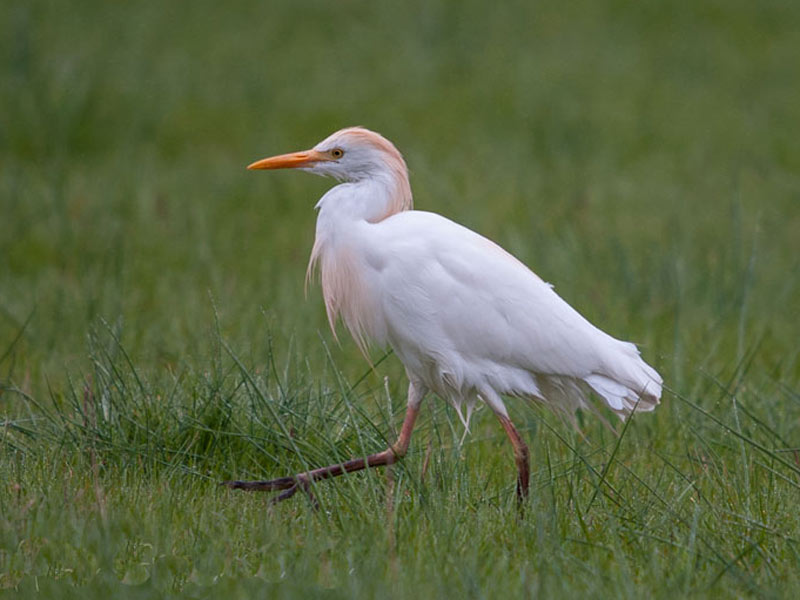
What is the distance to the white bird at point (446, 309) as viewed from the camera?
3.98 meters

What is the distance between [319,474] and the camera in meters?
3.76

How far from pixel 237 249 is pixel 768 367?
3.66 m

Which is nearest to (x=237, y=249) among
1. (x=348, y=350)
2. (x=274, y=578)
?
(x=348, y=350)

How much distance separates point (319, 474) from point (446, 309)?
72 centimetres

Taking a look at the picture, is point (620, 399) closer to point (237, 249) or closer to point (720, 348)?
point (720, 348)

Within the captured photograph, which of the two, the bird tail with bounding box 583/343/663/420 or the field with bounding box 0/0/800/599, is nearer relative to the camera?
the field with bounding box 0/0/800/599

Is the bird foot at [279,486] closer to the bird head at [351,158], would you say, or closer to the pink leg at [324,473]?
the pink leg at [324,473]

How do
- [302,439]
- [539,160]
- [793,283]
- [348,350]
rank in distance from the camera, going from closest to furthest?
[302,439] < [348,350] < [793,283] < [539,160]

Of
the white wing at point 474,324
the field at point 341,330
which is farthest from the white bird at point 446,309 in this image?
the field at point 341,330


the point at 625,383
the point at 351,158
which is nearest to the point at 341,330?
the point at 351,158

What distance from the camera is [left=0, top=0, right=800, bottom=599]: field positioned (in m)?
3.31

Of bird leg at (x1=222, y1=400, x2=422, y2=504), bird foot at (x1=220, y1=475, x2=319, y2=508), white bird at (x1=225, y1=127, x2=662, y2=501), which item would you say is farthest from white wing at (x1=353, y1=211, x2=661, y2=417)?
bird foot at (x1=220, y1=475, x2=319, y2=508)

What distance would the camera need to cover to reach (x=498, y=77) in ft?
36.9

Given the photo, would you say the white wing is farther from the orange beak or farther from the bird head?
the orange beak
